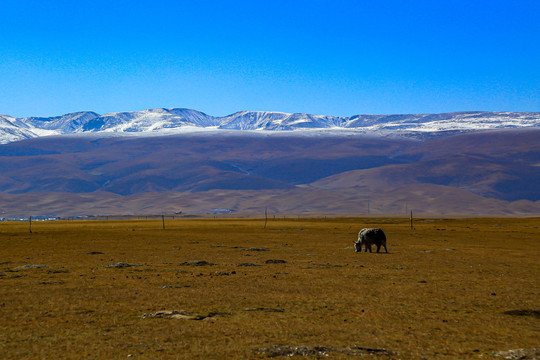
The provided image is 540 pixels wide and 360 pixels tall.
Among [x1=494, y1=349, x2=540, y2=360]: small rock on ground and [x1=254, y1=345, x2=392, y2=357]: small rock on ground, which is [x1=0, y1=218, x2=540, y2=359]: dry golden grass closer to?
[x1=254, y1=345, x2=392, y2=357]: small rock on ground

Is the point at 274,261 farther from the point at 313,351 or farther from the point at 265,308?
the point at 313,351

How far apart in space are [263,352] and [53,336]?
5204 mm

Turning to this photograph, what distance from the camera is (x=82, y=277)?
25.3 m

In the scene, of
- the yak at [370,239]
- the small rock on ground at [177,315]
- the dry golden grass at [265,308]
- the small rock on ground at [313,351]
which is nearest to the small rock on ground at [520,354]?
the dry golden grass at [265,308]

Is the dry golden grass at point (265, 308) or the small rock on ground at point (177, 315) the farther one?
the small rock on ground at point (177, 315)

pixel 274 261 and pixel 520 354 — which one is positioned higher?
pixel 520 354

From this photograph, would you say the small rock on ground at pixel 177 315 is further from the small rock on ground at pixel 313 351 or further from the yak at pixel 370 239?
the yak at pixel 370 239

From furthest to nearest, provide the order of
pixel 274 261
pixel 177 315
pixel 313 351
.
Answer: pixel 274 261 → pixel 177 315 → pixel 313 351

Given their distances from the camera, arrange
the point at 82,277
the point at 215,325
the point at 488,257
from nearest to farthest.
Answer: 1. the point at 215,325
2. the point at 82,277
3. the point at 488,257

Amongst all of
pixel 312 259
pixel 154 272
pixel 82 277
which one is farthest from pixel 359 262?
pixel 82 277

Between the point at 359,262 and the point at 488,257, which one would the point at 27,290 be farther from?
the point at 488,257

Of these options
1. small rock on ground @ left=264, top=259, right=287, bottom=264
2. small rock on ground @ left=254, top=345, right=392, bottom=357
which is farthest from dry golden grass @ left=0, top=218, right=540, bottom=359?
small rock on ground @ left=264, top=259, right=287, bottom=264

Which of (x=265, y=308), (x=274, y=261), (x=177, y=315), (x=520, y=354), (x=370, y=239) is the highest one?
(x=520, y=354)

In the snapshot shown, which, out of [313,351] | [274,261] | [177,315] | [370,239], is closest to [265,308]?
[177,315]
